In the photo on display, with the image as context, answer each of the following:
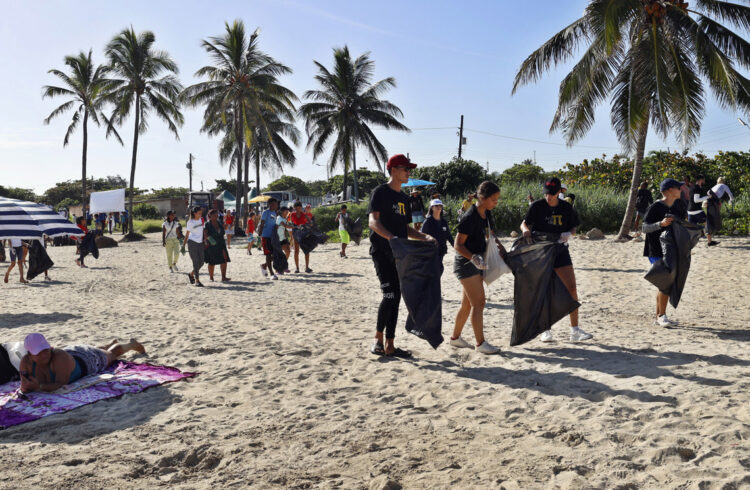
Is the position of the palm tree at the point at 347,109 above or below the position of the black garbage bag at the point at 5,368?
above

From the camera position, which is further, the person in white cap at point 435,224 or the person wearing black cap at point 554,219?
the person in white cap at point 435,224

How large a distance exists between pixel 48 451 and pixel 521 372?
3535mm

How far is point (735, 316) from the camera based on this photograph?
7.02 metres

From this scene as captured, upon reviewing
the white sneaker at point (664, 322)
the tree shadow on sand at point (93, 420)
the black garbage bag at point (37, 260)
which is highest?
the black garbage bag at point (37, 260)

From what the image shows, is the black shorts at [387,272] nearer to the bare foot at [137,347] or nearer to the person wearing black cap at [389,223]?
the person wearing black cap at [389,223]

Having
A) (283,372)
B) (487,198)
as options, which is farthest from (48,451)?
(487,198)

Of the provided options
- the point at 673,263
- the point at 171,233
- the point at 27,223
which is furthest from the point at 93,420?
the point at 171,233

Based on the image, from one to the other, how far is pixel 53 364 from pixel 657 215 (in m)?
6.16

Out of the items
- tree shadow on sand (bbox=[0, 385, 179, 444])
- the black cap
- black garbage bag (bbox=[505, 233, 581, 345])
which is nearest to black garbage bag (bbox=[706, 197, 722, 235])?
the black cap

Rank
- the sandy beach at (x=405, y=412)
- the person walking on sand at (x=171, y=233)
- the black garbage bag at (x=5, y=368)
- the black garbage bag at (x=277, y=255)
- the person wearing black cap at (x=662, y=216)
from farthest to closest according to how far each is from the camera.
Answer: the person walking on sand at (x=171, y=233)
the black garbage bag at (x=277, y=255)
the person wearing black cap at (x=662, y=216)
the black garbage bag at (x=5, y=368)
the sandy beach at (x=405, y=412)

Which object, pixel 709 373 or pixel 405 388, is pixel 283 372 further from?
pixel 709 373

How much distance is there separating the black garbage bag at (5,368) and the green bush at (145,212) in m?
50.1

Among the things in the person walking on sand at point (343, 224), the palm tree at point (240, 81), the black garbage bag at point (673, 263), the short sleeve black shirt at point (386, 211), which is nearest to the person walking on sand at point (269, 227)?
the person walking on sand at point (343, 224)

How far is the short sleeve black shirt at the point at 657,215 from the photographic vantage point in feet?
20.5
